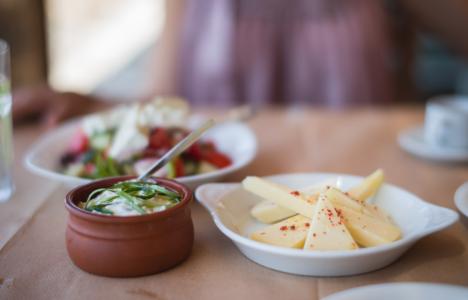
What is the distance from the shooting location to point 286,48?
2.24m

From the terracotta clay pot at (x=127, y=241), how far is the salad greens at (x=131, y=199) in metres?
0.02

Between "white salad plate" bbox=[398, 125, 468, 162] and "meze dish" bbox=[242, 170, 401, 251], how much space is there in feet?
1.51

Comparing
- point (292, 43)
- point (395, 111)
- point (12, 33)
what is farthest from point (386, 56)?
point (12, 33)

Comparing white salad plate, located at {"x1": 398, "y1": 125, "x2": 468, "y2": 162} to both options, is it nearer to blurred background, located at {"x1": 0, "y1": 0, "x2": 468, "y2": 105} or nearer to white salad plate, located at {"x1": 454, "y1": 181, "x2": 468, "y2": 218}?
white salad plate, located at {"x1": 454, "y1": 181, "x2": 468, "y2": 218}

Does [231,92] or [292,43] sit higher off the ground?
[292,43]

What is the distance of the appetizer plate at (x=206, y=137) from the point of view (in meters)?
0.96

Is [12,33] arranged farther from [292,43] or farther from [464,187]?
[464,187]

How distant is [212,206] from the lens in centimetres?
80

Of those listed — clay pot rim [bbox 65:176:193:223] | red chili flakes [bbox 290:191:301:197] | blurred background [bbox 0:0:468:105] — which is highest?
clay pot rim [bbox 65:176:193:223]

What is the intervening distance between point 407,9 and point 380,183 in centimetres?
171

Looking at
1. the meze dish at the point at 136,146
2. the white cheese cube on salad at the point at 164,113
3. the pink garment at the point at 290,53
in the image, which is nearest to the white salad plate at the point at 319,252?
the meze dish at the point at 136,146

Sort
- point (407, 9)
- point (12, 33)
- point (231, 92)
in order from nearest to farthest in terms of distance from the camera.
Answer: point (231, 92), point (407, 9), point (12, 33)

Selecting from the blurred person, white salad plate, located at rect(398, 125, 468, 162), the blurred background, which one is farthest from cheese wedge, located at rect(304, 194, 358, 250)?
the blurred background

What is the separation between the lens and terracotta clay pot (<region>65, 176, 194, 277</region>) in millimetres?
671
